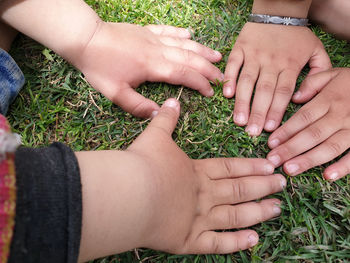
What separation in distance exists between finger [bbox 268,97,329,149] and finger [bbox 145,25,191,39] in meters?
0.69

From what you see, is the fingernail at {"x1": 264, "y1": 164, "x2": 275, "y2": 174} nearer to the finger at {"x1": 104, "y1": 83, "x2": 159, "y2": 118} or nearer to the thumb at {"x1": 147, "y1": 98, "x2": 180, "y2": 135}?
the thumb at {"x1": 147, "y1": 98, "x2": 180, "y2": 135}

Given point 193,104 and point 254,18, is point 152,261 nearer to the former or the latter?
point 193,104

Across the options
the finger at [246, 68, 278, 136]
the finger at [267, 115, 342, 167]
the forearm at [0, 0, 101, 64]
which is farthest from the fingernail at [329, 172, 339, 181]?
the forearm at [0, 0, 101, 64]

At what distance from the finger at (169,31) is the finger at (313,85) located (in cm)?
64

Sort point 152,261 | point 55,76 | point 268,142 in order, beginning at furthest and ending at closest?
1. point 55,76
2. point 268,142
3. point 152,261

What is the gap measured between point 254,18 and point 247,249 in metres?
1.15

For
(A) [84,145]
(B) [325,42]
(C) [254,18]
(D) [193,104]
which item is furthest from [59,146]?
(B) [325,42]

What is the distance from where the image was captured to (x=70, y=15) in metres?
1.48

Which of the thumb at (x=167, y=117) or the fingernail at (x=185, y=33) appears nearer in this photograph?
the thumb at (x=167, y=117)

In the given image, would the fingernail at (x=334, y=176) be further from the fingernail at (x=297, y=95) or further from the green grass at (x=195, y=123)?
the fingernail at (x=297, y=95)

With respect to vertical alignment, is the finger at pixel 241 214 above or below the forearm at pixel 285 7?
below

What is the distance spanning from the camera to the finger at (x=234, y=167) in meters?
1.36

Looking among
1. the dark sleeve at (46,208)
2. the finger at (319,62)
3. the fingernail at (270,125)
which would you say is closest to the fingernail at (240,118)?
the fingernail at (270,125)

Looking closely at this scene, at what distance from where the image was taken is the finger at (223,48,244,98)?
1.54m
